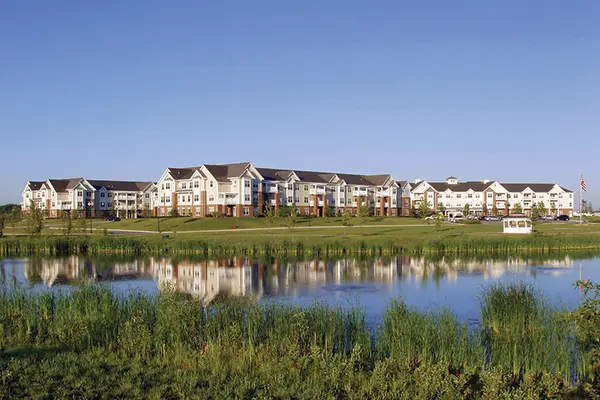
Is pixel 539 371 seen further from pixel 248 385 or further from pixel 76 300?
pixel 76 300

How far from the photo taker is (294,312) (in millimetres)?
Answer: 14539

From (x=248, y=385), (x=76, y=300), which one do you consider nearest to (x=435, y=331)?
(x=248, y=385)

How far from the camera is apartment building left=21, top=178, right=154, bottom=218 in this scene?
11744 cm

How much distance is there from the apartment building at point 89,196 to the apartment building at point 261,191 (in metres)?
20.1

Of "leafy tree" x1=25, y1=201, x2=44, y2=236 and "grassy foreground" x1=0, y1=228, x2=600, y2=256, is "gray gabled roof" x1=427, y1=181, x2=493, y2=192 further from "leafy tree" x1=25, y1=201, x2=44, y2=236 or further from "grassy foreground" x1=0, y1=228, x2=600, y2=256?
"leafy tree" x1=25, y1=201, x2=44, y2=236

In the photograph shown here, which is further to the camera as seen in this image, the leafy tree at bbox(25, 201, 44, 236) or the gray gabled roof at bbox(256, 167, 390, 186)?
the gray gabled roof at bbox(256, 167, 390, 186)

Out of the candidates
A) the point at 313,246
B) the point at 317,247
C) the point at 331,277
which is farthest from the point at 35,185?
the point at 331,277

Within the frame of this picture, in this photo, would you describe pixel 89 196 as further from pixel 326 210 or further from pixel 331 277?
pixel 331 277

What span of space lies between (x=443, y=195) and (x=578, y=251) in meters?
90.0

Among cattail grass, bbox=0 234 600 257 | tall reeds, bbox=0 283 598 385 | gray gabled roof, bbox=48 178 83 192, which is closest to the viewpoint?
tall reeds, bbox=0 283 598 385

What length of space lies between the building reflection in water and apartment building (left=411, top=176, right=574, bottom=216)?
94142mm

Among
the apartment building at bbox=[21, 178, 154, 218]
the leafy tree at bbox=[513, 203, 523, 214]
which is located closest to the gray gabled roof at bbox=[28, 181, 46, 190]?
the apartment building at bbox=[21, 178, 154, 218]

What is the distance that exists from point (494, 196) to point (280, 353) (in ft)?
418

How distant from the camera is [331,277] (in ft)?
102
